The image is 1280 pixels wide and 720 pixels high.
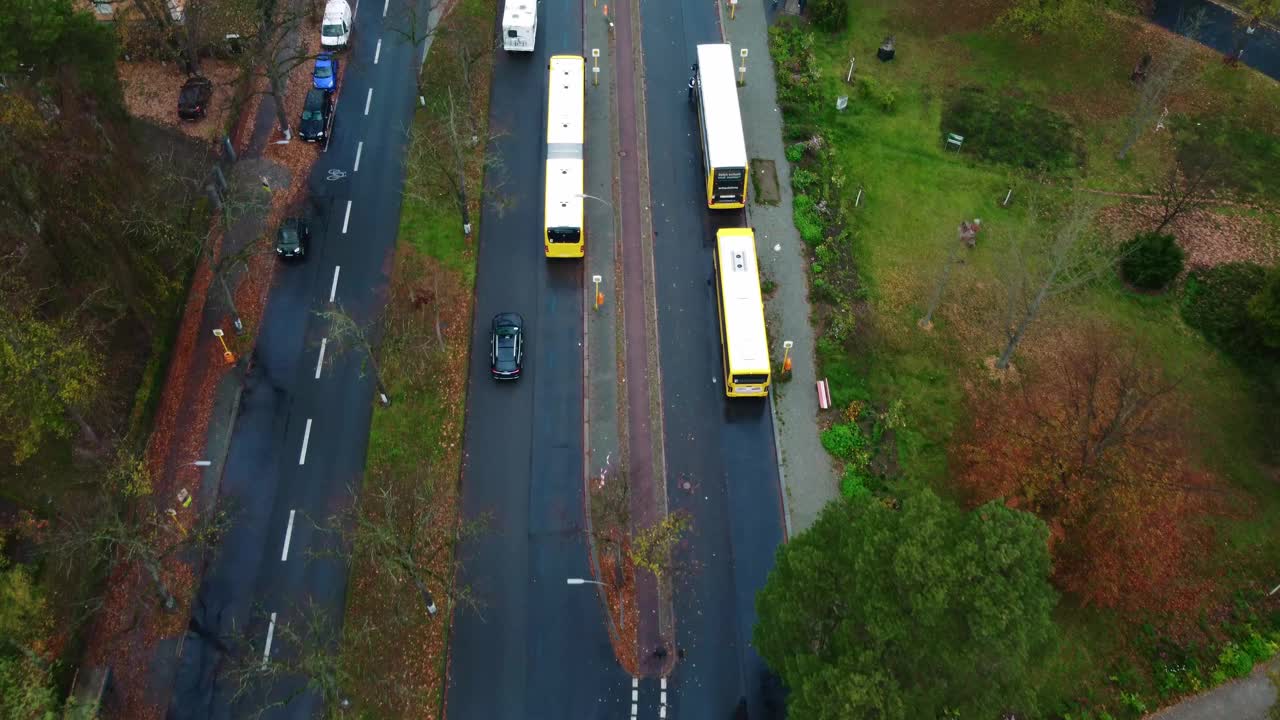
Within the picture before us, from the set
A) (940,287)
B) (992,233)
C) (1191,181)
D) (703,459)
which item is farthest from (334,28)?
(1191,181)

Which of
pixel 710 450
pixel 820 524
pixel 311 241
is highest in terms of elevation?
pixel 311 241

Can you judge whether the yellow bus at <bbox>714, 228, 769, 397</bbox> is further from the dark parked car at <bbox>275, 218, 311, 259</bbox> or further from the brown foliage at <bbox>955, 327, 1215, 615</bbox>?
the dark parked car at <bbox>275, 218, 311, 259</bbox>

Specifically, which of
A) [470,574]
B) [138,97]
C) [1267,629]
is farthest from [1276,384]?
[138,97]

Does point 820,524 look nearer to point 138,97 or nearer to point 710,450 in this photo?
point 710,450

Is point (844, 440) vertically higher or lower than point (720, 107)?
lower

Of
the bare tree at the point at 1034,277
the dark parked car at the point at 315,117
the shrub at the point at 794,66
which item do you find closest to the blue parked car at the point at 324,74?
the dark parked car at the point at 315,117

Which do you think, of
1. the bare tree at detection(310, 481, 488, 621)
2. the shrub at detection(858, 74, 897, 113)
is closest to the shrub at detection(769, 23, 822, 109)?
the shrub at detection(858, 74, 897, 113)

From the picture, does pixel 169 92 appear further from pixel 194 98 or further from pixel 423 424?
pixel 423 424

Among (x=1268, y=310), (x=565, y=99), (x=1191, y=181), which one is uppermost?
(x=565, y=99)
